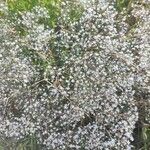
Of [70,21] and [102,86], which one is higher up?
[70,21]

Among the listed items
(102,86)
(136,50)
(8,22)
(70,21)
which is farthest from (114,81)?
(8,22)

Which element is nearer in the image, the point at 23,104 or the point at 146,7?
the point at 23,104

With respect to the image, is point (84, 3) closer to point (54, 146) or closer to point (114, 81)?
point (114, 81)

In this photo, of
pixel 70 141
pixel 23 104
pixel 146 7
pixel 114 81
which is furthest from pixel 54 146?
pixel 146 7

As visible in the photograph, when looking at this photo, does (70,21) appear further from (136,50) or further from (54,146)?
(54,146)

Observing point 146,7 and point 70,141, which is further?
point 146,7

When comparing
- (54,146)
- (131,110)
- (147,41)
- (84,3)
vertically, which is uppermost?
(84,3)
